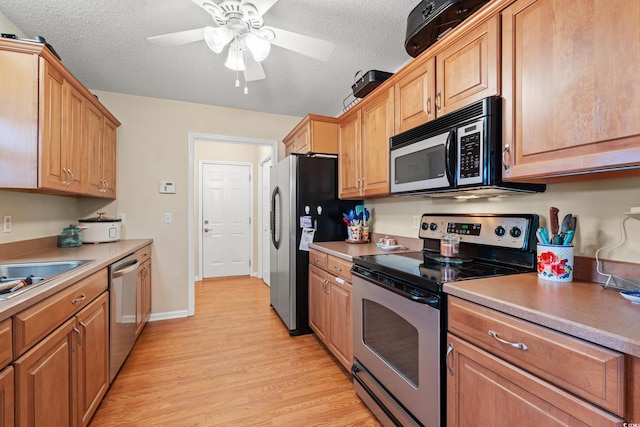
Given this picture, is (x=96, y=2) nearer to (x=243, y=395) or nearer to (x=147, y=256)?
(x=147, y=256)

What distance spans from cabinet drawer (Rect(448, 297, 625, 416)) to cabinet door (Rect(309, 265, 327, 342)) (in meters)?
1.37

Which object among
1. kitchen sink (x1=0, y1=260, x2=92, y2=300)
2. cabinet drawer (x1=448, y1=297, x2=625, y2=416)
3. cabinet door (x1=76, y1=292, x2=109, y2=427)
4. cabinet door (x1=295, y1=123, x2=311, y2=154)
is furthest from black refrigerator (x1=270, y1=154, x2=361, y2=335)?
A: cabinet drawer (x1=448, y1=297, x2=625, y2=416)

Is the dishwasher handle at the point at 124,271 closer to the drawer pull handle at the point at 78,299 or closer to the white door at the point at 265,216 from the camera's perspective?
the drawer pull handle at the point at 78,299

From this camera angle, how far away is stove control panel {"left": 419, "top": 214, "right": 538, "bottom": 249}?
1349 millimetres

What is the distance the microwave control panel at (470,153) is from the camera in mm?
1246

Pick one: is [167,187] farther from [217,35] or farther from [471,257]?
[471,257]

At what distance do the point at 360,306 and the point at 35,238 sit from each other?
2.48 m

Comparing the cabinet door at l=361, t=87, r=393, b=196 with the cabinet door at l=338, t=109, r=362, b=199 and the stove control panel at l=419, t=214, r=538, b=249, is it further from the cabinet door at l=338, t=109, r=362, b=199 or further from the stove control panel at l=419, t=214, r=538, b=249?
the stove control panel at l=419, t=214, r=538, b=249

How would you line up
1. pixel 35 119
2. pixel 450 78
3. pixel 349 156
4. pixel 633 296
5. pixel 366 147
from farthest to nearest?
1. pixel 349 156
2. pixel 366 147
3. pixel 35 119
4. pixel 450 78
5. pixel 633 296

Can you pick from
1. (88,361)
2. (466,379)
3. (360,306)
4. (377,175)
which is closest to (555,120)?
(466,379)

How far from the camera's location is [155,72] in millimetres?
2467

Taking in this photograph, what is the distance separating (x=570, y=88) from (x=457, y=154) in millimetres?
466

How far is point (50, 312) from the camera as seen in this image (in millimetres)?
1105

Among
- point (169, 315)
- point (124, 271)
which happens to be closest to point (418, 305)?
point (124, 271)
